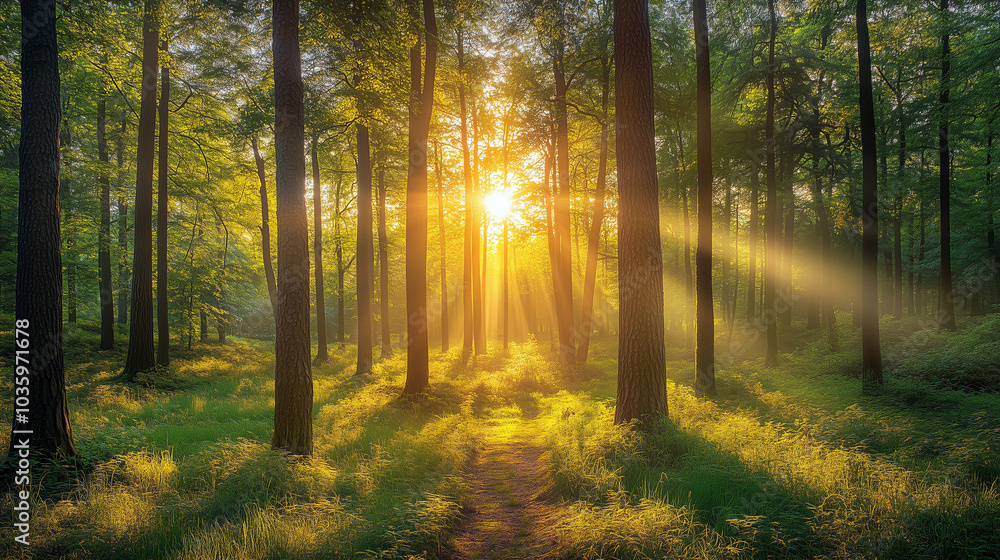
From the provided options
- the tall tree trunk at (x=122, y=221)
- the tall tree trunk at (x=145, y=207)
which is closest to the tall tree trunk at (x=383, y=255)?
the tall tree trunk at (x=145, y=207)

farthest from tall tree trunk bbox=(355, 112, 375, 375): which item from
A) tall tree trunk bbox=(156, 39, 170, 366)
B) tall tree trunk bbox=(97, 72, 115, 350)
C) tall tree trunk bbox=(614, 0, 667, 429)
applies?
tall tree trunk bbox=(614, 0, 667, 429)

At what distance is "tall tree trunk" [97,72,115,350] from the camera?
16.0m

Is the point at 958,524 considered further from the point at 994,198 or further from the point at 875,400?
the point at 994,198

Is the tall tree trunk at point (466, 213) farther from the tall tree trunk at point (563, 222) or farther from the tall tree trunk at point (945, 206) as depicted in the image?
the tall tree trunk at point (945, 206)

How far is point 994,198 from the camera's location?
19156 millimetres

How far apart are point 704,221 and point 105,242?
81.2ft

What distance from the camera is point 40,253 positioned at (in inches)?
194

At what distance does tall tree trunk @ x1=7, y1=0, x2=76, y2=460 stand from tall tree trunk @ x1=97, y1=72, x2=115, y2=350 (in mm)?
14925

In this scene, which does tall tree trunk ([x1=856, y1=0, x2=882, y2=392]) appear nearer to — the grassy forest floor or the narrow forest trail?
the grassy forest floor

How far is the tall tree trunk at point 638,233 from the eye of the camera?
623cm

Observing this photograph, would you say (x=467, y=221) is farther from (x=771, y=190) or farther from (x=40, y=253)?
(x=40, y=253)

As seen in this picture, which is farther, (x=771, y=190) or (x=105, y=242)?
(x=105, y=242)

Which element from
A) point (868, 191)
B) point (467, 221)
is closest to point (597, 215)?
point (467, 221)

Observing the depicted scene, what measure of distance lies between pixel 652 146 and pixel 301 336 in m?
6.64
